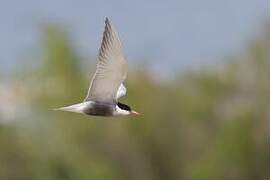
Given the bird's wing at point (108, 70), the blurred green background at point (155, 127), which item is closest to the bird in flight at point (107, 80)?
the bird's wing at point (108, 70)

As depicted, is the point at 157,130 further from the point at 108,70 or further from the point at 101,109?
the point at 101,109

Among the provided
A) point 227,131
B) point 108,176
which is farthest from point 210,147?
point 108,176

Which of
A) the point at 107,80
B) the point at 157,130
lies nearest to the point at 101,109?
the point at 107,80

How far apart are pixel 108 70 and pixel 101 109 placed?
259 millimetres

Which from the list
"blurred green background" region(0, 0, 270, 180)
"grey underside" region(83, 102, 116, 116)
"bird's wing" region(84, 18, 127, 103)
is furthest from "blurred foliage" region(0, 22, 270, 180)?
"grey underside" region(83, 102, 116, 116)

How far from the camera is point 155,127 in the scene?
19391 millimetres

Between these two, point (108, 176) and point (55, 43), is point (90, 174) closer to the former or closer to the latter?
point (108, 176)

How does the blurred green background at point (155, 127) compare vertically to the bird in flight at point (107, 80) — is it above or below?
below

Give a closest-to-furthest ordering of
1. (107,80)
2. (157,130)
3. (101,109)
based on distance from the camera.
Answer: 1. (101,109)
2. (107,80)
3. (157,130)

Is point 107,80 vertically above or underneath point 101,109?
above

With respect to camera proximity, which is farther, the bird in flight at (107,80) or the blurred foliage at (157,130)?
the blurred foliage at (157,130)

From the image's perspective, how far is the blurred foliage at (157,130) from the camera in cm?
1919

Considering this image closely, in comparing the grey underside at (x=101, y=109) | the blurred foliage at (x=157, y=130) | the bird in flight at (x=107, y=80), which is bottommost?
the blurred foliage at (x=157, y=130)

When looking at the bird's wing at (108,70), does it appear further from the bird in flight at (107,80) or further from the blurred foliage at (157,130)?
the blurred foliage at (157,130)
